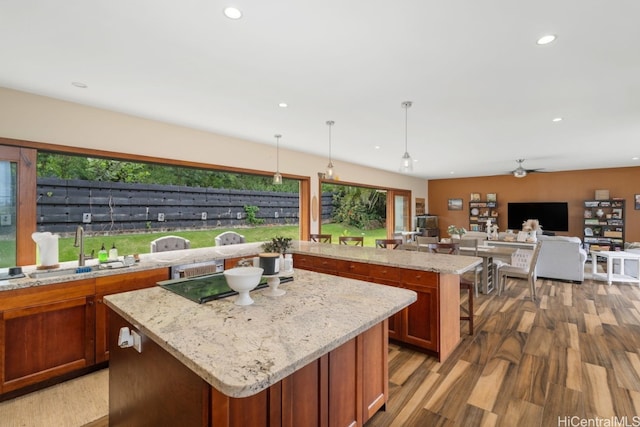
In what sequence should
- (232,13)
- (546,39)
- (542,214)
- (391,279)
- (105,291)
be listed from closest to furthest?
(232,13) → (546,39) → (105,291) → (391,279) → (542,214)

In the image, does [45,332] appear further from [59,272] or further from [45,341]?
[59,272]

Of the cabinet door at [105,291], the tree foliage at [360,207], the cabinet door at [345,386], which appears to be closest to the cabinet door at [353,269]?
the cabinet door at [345,386]

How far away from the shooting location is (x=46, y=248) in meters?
2.51

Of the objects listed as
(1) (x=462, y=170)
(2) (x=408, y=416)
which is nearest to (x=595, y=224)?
(1) (x=462, y=170)

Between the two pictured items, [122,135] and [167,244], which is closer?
[122,135]

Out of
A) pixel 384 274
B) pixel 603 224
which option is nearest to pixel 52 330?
pixel 384 274

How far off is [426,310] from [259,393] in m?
1.98

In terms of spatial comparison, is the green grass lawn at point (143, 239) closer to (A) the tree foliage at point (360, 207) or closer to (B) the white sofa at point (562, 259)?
(A) the tree foliage at point (360, 207)

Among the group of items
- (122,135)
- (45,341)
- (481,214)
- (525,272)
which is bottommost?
(45,341)

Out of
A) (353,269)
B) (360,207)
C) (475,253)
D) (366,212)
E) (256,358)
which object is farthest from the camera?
(366,212)

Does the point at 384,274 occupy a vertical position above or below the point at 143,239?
below

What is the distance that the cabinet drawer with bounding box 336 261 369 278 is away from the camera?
3133 mm

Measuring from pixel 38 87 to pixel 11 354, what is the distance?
2.35 meters

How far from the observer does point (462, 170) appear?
8.31 metres
